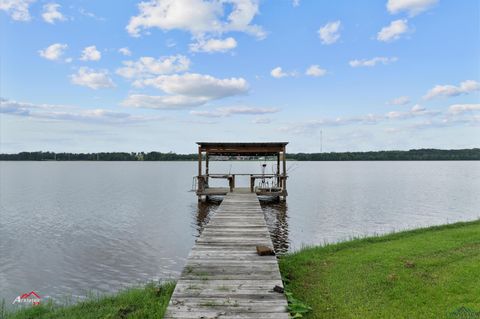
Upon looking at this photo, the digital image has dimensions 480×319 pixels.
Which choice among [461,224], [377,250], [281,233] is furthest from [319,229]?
[377,250]

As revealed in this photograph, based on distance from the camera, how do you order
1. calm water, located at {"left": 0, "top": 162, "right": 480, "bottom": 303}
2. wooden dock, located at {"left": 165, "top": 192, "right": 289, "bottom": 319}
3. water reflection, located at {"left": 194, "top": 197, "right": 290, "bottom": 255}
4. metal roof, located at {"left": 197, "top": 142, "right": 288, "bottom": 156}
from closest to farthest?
1. wooden dock, located at {"left": 165, "top": 192, "right": 289, "bottom": 319}
2. calm water, located at {"left": 0, "top": 162, "right": 480, "bottom": 303}
3. water reflection, located at {"left": 194, "top": 197, "right": 290, "bottom": 255}
4. metal roof, located at {"left": 197, "top": 142, "right": 288, "bottom": 156}

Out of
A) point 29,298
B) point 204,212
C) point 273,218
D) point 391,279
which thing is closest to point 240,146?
point 204,212

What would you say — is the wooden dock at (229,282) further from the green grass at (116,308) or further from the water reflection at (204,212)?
the water reflection at (204,212)

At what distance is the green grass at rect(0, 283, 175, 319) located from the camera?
5.37 meters

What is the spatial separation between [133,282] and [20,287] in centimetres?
304

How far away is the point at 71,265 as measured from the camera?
10242mm

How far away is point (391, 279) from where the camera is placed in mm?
5910

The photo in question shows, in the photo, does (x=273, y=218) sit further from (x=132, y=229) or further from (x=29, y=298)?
(x=29, y=298)

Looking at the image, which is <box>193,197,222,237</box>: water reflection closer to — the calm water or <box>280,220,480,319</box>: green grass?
the calm water

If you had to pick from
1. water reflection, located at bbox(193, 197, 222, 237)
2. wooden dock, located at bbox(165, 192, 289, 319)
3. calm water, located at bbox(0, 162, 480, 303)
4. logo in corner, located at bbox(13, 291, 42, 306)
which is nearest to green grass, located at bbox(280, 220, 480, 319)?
wooden dock, located at bbox(165, 192, 289, 319)

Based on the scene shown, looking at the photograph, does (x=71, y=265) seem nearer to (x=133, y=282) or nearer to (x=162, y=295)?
(x=133, y=282)

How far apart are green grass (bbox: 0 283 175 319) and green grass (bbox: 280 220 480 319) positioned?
2461 mm

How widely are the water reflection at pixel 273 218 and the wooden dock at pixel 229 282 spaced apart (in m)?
3.83

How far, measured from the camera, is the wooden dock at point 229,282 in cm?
414
